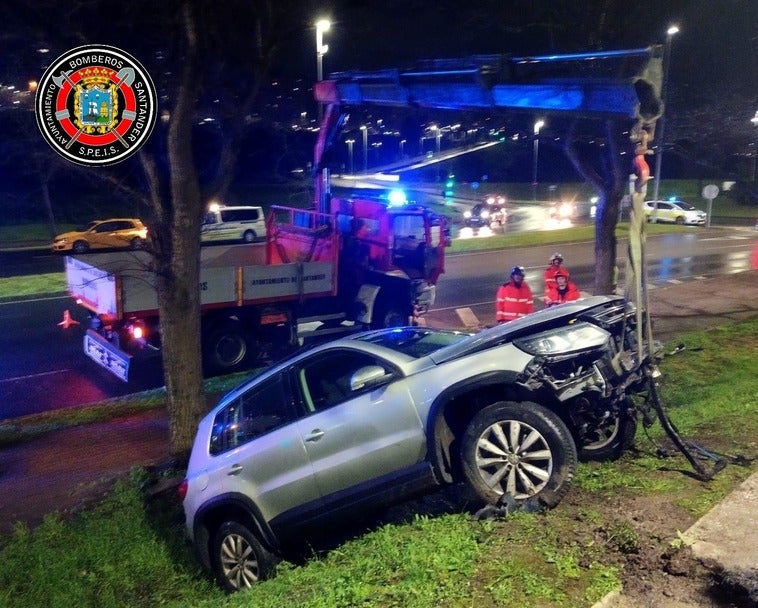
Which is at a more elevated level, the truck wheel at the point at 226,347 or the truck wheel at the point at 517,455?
the truck wheel at the point at 517,455

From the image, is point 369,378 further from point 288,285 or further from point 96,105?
point 288,285

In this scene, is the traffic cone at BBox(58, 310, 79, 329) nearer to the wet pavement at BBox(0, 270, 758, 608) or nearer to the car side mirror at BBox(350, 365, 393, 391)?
the wet pavement at BBox(0, 270, 758, 608)

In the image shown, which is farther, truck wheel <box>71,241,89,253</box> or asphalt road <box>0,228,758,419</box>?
truck wheel <box>71,241,89,253</box>

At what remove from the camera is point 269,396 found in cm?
515

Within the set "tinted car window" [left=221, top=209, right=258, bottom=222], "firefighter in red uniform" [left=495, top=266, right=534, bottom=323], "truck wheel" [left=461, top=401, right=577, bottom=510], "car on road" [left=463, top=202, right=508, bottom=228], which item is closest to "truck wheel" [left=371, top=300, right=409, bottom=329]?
"firefighter in red uniform" [left=495, top=266, right=534, bottom=323]

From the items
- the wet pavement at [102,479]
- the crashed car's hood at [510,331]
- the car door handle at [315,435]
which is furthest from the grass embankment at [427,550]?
the crashed car's hood at [510,331]

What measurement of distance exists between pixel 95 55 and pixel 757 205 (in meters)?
60.9

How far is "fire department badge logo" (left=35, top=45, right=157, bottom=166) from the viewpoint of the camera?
6.89 meters

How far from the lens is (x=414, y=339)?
537 cm

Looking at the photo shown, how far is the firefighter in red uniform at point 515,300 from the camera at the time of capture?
10180 millimetres

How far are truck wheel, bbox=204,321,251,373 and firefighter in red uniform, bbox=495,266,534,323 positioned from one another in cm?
431

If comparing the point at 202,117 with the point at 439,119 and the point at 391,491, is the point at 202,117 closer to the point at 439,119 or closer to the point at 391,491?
the point at 391,491

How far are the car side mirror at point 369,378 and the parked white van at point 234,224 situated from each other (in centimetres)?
2584

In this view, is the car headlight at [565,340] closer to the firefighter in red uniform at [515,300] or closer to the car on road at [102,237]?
the firefighter in red uniform at [515,300]
